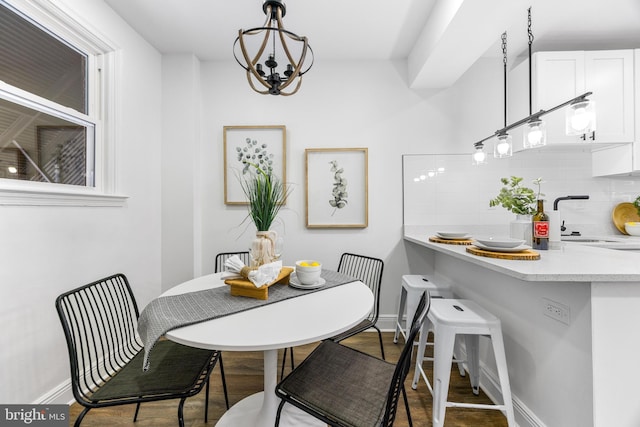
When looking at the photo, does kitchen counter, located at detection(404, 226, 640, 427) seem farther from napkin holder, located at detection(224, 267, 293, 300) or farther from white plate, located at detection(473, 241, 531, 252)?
napkin holder, located at detection(224, 267, 293, 300)

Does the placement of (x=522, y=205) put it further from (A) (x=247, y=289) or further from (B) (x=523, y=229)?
(A) (x=247, y=289)

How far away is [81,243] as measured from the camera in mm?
1757

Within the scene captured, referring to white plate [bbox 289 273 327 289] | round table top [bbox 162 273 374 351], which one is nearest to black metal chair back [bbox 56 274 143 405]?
round table top [bbox 162 273 374 351]

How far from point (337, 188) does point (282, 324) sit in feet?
5.95

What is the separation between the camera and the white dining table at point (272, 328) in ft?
3.00

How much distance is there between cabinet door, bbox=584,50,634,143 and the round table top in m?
2.66

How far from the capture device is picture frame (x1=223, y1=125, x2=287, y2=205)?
2.66 meters

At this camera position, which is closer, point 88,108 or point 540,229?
point 540,229

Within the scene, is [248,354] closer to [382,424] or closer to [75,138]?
[382,424]

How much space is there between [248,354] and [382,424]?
1.60 m

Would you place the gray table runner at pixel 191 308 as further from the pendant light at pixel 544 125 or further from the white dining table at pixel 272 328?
the pendant light at pixel 544 125

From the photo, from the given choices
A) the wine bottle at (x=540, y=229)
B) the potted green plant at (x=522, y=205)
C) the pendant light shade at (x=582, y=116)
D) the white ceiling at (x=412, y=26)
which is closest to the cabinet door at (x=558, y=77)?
the white ceiling at (x=412, y=26)

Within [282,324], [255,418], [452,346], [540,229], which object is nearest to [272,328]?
[282,324]

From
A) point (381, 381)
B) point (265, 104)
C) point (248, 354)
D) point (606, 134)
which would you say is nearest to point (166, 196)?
point (265, 104)
